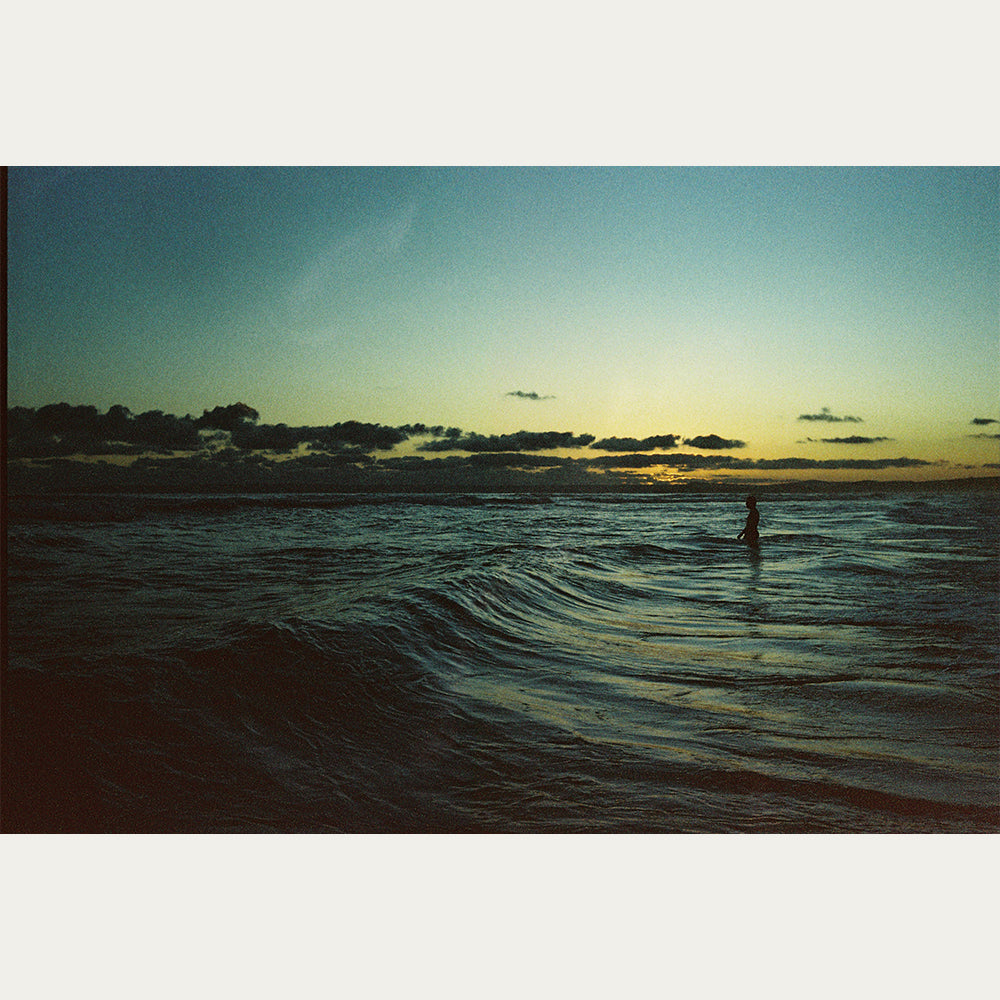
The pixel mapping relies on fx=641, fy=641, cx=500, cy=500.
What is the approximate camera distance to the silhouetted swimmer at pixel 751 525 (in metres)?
3.70

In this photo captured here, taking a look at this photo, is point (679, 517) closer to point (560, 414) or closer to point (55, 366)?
point (560, 414)

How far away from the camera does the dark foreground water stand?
6.43ft

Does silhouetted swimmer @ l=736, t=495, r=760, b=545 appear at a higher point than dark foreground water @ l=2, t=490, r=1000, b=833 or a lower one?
higher

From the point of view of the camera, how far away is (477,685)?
2572mm

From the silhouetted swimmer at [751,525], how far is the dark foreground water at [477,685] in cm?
10

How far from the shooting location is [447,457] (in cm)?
330

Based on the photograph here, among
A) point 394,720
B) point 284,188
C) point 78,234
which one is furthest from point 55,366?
point 394,720

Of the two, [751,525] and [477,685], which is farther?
[751,525]

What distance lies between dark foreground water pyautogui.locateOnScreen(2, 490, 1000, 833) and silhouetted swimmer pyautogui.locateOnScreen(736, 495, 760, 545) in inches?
3.8

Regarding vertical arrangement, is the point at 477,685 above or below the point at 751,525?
below

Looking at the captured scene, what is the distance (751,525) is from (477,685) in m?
2.56

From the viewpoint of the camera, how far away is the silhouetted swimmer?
3697 millimetres

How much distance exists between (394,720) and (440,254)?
200 centimetres

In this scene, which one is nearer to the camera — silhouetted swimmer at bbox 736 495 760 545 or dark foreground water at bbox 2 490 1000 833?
dark foreground water at bbox 2 490 1000 833
